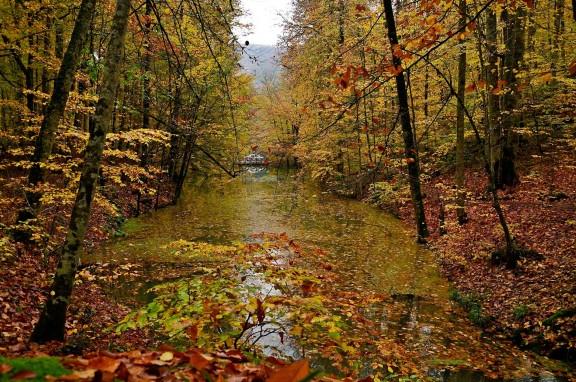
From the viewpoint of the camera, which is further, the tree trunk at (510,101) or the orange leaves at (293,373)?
the tree trunk at (510,101)

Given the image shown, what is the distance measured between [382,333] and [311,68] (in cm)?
2262

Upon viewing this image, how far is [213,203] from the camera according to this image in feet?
78.9

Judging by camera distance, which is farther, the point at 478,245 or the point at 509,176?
the point at 509,176

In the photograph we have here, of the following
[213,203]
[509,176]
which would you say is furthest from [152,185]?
[509,176]

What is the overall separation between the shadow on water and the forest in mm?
62

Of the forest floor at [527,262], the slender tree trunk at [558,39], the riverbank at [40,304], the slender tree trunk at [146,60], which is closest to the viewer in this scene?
the riverbank at [40,304]

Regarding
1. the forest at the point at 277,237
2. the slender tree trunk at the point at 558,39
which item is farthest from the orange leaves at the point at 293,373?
the slender tree trunk at the point at 558,39

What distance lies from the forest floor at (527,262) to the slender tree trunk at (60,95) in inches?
345

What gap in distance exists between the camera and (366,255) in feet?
44.3

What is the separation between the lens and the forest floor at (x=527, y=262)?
745cm

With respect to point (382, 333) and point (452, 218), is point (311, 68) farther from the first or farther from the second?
point (382, 333)

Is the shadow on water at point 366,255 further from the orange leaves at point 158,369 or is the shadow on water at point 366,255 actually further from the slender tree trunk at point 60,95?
the orange leaves at point 158,369

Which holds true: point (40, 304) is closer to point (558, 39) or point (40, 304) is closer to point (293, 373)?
point (293, 373)

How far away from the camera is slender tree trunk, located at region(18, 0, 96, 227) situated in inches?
256
